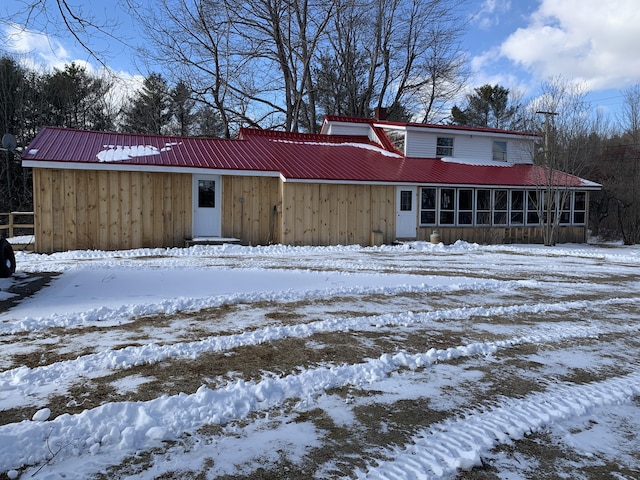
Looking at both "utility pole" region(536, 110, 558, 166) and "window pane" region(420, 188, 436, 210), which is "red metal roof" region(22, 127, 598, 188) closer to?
"window pane" region(420, 188, 436, 210)

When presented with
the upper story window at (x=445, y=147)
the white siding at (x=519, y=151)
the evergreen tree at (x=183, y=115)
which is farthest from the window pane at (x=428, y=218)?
the evergreen tree at (x=183, y=115)

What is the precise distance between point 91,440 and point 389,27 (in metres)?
34.1

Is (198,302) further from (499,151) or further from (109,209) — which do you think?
(499,151)

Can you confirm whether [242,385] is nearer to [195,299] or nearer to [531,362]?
[531,362]

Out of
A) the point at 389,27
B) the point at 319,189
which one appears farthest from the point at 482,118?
the point at 319,189

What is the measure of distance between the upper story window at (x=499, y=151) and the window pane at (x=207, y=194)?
44.4ft

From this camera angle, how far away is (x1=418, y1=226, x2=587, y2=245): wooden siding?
60.3 ft

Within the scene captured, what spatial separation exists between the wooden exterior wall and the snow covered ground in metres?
7.95

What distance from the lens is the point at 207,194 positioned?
15883 mm

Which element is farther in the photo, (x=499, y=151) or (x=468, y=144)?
(x=499, y=151)

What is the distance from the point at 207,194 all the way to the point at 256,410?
1322 centimetres

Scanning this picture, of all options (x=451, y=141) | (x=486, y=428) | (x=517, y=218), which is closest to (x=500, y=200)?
(x=517, y=218)

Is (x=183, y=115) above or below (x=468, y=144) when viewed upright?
above

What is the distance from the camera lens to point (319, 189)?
53.8ft
